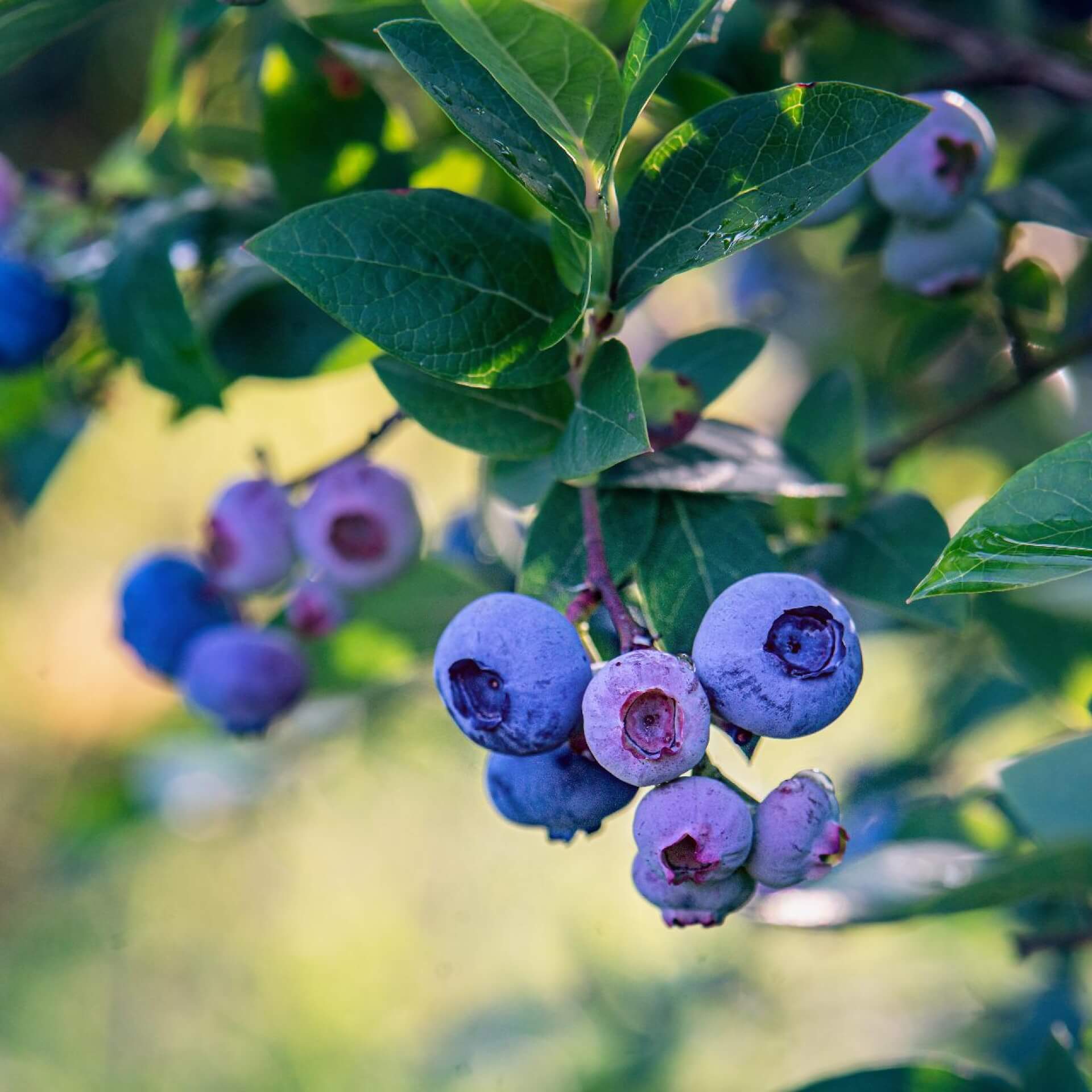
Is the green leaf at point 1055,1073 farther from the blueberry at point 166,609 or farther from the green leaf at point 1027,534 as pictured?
the blueberry at point 166,609

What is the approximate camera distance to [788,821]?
1.99 feet

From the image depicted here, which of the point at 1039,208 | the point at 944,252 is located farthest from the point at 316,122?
the point at 1039,208

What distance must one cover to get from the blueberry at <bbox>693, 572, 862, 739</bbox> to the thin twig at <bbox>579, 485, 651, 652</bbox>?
0.04 metres

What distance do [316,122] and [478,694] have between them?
1.90 ft

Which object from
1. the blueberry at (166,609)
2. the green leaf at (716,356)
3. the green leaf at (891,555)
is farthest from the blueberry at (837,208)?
the blueberry at (166,609)

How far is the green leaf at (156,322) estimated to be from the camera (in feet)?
3.13

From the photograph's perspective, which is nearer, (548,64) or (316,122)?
(548,64)

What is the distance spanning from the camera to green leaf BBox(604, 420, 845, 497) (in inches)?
29.1

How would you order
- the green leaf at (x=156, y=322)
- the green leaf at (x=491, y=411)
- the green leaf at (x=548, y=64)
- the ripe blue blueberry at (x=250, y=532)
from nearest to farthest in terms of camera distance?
the green leaf at (x=548, y=64) < the green leaf at (x=491, y=411) < the green leaf at (x=156, y=322) < the ripe blue blueberry at (x=250, y=532)

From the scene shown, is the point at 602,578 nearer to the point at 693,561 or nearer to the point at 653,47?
the point at 693,561

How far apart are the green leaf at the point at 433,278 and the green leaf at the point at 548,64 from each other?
11 cm

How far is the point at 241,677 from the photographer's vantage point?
1.10 meters

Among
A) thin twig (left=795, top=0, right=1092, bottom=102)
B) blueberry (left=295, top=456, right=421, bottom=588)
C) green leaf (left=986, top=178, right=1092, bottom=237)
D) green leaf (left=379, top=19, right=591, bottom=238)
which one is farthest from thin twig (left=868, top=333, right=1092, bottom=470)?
green leaf (left=379, top=19, right=591, bottom=238)

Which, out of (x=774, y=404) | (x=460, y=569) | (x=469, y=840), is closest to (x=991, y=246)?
(x=460, y=569)
